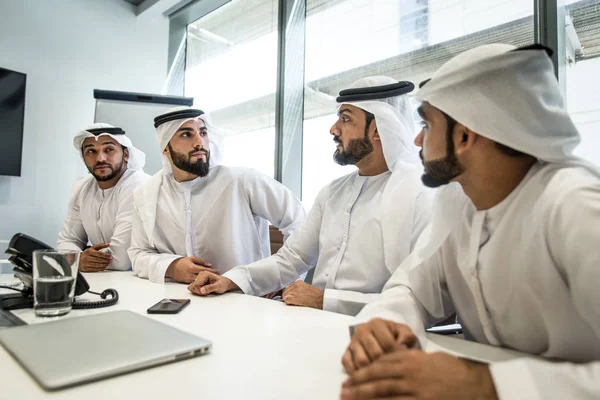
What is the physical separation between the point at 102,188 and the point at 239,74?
6.58 feet

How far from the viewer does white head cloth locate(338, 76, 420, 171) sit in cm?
183

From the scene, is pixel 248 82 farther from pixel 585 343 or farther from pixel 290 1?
pixel 585 343

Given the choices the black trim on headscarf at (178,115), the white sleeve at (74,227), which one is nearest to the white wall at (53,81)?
the white sleeve at (74,227)

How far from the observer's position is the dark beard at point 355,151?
190 cm

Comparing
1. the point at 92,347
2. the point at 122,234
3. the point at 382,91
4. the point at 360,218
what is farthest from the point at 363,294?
the point at 122,234

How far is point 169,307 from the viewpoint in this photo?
4.03ft

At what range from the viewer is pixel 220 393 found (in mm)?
654

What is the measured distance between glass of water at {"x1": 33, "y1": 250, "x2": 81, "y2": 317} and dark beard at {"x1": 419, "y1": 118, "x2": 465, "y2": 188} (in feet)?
3.53

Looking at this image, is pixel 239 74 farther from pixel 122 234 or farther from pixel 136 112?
pixel 122 234

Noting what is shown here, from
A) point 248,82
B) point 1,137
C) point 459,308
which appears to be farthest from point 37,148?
point 459,308

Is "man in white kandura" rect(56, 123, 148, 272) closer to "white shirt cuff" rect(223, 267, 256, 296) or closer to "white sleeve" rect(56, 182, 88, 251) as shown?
"white sleeve" rect(56, 182, 88, 251)

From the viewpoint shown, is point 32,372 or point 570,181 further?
point 570,181

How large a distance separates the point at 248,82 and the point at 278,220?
2223 millimetres

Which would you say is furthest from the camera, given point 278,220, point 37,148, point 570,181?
point 37,148
